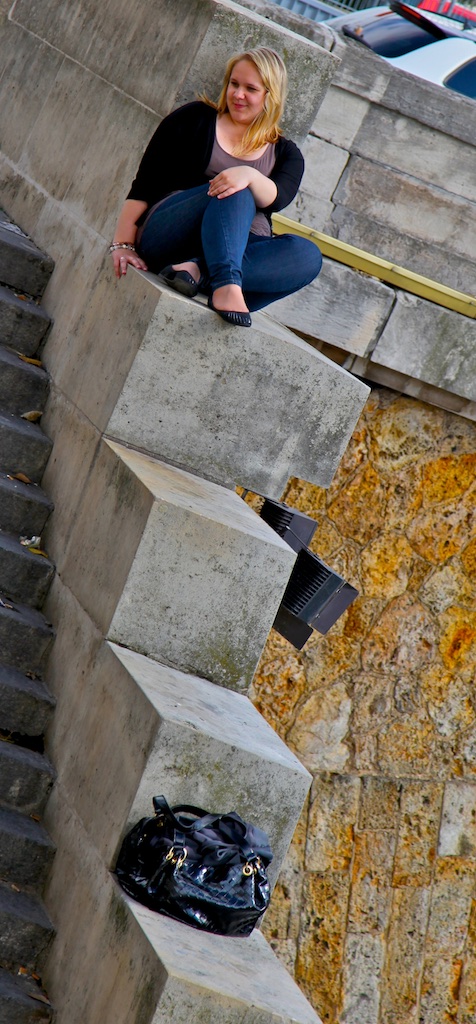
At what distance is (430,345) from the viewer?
668 cm

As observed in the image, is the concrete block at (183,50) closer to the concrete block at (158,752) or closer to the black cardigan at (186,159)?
the black cardigan at (186,159)

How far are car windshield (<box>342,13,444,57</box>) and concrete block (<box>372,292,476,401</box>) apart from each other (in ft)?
5.93

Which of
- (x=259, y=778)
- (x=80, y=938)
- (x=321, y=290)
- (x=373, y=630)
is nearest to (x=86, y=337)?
(x=259, y=778)

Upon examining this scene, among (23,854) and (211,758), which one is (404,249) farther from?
(23,854)

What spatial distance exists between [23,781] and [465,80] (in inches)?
228

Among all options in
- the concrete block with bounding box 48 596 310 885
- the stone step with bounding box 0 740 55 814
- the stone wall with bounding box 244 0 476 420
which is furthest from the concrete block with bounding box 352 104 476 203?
the stone step with bounding box 0 740 55 814

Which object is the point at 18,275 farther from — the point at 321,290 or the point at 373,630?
the point at 373,630

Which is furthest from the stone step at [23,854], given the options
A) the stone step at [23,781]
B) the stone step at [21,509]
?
the stone step at [21,509]

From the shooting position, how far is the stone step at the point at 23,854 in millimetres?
3207

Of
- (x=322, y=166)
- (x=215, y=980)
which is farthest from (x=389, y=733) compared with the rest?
(x=215, y=980)

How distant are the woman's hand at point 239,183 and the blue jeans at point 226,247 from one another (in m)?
0.02

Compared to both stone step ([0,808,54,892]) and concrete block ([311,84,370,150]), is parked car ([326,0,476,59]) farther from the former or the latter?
stone step ([0,808,54,892])

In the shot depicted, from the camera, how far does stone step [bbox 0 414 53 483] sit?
4.03 m

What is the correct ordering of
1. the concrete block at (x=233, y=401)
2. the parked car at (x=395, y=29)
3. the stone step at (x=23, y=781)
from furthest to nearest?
1. the parked car at (x=395, y=29)
2. the concrete block at (x=233, y=401)
3. the stone step at (x=23, y=781)
